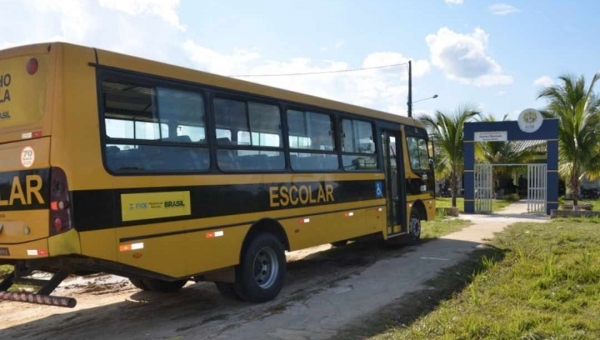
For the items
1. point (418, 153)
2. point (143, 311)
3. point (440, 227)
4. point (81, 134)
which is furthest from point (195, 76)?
point (440, 227)

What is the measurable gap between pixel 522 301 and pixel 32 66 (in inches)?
248

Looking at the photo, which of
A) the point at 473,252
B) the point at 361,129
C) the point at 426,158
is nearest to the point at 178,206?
the point at 361,129

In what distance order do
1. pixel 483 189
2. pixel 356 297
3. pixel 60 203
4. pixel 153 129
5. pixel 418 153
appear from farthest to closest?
pixel 483 189
pixel 418 153
pixel 356 297
pixel 153 129
pixel 60 203

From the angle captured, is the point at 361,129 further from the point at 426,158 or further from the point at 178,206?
the point at 178,206

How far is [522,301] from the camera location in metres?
7.04

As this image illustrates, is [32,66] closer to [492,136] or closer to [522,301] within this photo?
[522,301]

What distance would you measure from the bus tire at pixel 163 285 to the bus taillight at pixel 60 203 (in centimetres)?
307

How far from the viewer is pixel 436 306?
7215 mm

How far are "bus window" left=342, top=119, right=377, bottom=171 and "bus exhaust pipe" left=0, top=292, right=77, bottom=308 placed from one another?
5.43m

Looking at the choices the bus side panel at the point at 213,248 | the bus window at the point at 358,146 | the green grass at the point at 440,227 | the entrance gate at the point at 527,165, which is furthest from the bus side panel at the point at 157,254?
the entrance gate at the point at 527,165

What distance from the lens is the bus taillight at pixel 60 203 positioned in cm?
516

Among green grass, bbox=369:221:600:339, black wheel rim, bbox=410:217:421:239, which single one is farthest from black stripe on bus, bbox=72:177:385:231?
black wheel rim, bbox=410:217:421:239

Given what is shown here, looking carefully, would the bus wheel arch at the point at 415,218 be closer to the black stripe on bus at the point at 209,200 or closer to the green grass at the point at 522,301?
the green grass at the point at 522,301

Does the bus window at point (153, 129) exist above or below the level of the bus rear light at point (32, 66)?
below
